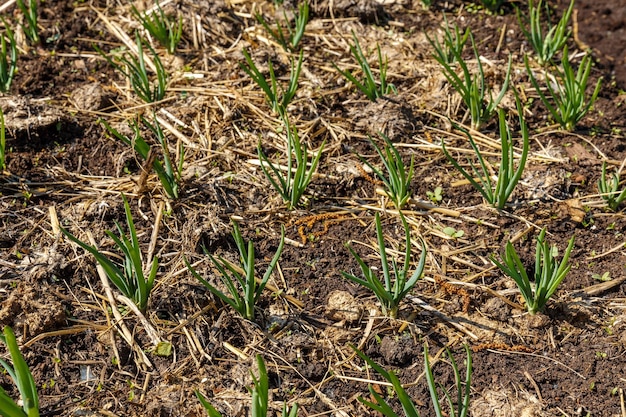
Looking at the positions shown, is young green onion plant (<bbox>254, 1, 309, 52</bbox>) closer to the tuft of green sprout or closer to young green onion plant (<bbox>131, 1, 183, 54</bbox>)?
young green onion plant (<bbox>131, 1, 183, 54</bbox>)

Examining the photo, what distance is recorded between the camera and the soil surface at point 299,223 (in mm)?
2193

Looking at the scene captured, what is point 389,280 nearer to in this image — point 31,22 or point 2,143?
point 2,143

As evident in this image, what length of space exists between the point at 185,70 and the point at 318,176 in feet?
3.31

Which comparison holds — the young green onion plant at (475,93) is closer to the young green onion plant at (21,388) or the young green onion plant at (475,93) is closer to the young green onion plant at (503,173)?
the young green onion plant at (503,173)

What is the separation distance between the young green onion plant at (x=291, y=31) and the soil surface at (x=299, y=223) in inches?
2.9

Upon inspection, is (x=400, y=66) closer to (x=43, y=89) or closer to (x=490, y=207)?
(x=490, y=207)

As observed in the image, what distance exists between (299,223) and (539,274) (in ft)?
3.07

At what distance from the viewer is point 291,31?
11.6 ft

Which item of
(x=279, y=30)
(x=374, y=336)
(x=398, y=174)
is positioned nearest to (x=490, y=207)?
(x=398, y=174)

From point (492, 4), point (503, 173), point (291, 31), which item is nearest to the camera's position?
point (503, 173)

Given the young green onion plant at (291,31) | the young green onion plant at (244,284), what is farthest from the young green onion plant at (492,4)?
the young green onion plant at (244,284)

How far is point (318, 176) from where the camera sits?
2889mm

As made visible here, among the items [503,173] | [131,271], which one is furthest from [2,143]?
[503,173]

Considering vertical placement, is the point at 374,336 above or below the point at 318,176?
below
